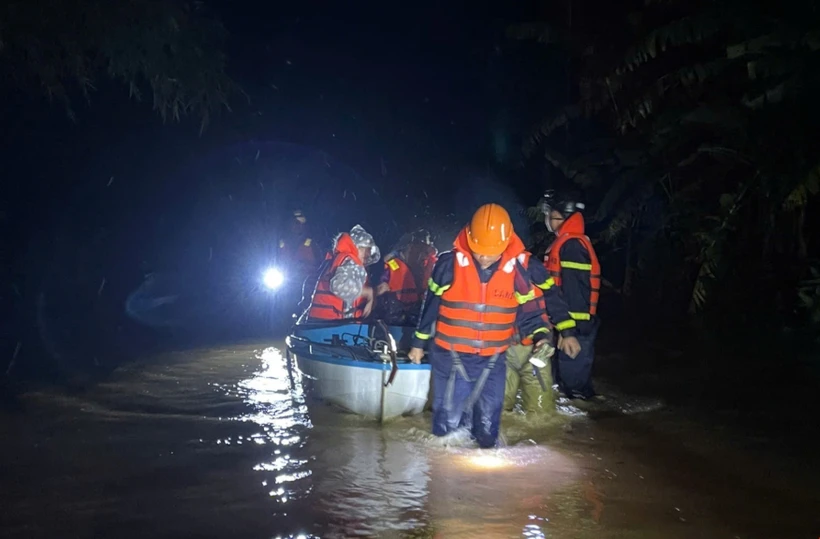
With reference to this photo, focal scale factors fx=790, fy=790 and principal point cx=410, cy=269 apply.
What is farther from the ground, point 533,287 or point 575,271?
point 575,271

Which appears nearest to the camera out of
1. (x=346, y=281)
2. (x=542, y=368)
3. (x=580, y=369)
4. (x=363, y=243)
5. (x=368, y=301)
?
(x=542, y=368)

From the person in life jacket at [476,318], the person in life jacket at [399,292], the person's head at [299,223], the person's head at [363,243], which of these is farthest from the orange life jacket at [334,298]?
the person's head at [299,223]

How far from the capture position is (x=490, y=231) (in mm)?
5980

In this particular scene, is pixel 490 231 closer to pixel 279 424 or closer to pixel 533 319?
pixel 533 319

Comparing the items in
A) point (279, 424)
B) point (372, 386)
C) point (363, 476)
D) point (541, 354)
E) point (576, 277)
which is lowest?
point (363, 476)

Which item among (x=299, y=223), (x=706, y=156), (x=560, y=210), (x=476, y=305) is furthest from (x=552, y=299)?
(x=299, y=223)

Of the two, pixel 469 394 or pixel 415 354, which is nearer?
pixel 469 394

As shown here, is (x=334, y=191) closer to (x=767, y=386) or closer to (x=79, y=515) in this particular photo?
(x=767, y=386)

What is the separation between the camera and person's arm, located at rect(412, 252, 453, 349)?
245 inches

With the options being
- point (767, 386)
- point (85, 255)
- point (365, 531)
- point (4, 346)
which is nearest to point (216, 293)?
point (85, 255)

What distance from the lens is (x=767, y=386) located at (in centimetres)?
923

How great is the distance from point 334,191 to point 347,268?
1898 centimetres

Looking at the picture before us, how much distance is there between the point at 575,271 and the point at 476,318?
2.06 m

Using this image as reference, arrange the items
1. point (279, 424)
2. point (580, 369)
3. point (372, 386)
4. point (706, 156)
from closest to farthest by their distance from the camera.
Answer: point (372, 386) → point (279, 424) → point (580, 369) → point (706, 156)
